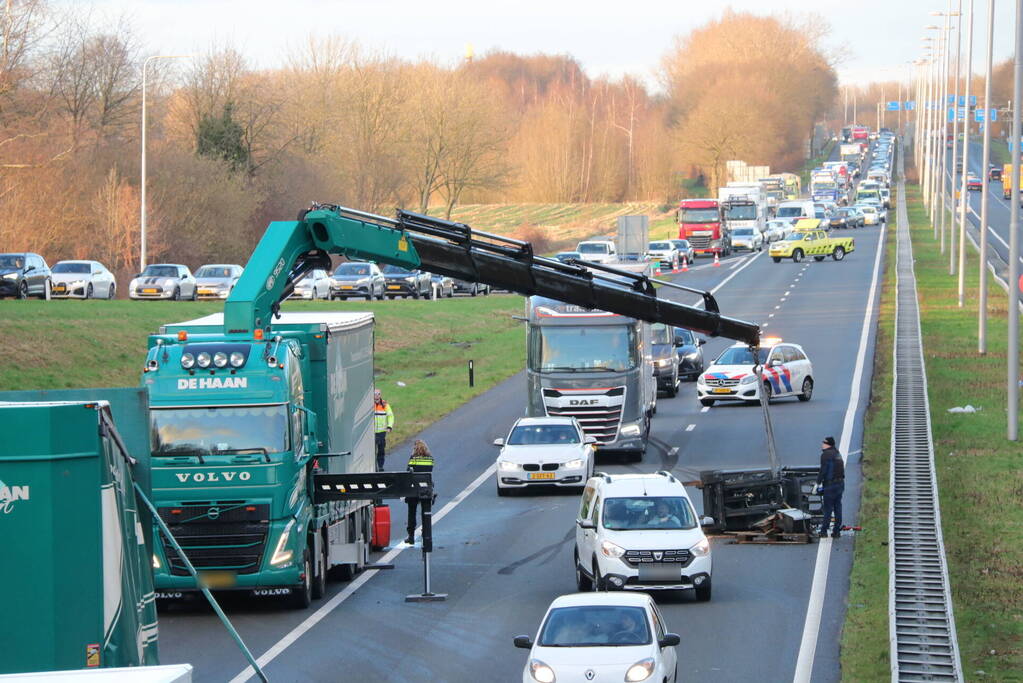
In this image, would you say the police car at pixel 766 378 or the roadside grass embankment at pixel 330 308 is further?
the police car at pixel 766 378

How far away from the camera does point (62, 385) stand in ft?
125

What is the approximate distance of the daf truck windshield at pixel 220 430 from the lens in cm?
1828

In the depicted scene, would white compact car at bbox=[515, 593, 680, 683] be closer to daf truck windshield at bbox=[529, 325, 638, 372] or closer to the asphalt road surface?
the asphalt road surface

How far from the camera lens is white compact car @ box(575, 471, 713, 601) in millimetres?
19188

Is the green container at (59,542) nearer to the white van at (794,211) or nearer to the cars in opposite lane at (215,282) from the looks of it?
the cars in opposite lane at (215,282)

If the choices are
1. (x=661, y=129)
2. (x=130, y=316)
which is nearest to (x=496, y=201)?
(x=661, y=129)

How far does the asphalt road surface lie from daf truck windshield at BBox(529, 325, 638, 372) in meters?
2.29

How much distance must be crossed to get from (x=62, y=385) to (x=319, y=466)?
66.7 ft

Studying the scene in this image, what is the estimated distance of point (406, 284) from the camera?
224ft

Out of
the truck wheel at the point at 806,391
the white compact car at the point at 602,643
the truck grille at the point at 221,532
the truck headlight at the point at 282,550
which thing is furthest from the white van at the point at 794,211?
the white compact car at the point at 602,643

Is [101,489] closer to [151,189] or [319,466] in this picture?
[319,466]

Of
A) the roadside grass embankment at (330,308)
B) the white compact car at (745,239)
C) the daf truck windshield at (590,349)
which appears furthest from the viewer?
the white compact car at (745,239)

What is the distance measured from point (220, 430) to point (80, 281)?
128 ft

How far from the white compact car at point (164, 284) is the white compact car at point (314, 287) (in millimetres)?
5071
